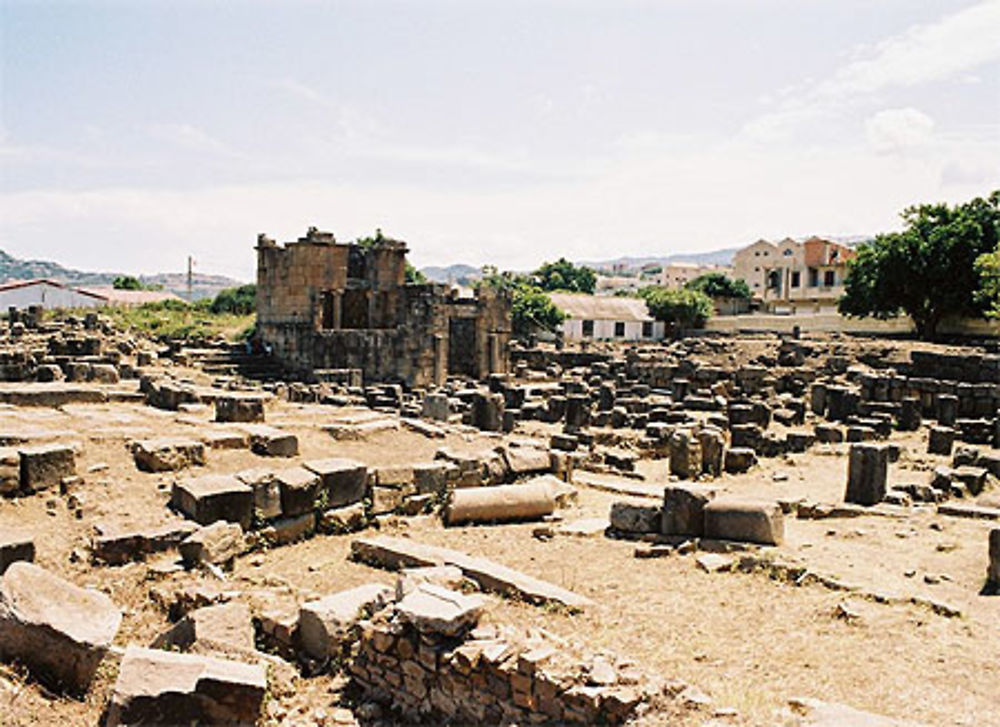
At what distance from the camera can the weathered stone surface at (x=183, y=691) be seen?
474 cm

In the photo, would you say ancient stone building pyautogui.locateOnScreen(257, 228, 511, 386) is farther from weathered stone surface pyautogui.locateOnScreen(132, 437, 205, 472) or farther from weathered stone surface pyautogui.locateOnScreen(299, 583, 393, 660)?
weathered stone surface pyautogui.locateOnScreen(299, 583, 393, 660)

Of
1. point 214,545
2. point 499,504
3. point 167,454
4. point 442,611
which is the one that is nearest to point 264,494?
point 214,545

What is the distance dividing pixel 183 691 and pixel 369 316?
2836cm

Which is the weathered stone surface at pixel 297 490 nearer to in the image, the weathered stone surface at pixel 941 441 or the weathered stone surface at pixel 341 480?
the weathered stone surface at pixel 341 480

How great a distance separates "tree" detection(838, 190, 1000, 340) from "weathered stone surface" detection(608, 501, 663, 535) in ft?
106

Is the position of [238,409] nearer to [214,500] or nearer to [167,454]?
[167,454]

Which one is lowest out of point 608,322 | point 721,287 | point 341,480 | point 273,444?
point 341,480

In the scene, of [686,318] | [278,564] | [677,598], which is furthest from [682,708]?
[686,318]

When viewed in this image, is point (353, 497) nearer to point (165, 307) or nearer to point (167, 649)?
point (167, 649)

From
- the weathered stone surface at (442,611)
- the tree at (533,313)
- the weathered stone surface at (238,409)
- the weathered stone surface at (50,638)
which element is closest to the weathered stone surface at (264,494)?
the weathered stone surface at (50,638)

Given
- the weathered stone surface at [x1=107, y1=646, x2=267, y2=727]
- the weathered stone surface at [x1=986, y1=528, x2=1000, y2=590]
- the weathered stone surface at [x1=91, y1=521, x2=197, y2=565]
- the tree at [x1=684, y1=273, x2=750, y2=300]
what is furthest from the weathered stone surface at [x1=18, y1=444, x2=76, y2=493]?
the tree at [x1=684, y1=273, x2=750, y2=300]

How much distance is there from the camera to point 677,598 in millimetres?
7285

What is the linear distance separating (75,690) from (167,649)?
0.82 metres

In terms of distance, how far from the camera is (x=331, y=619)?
20.7 feet
